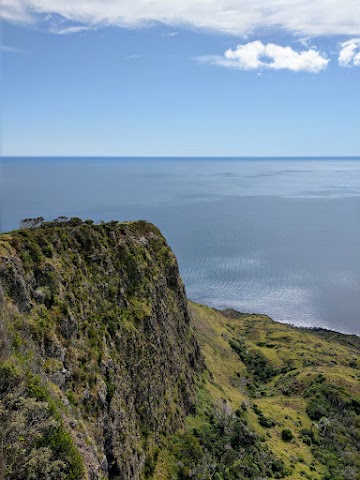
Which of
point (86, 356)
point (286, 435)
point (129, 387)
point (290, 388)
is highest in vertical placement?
point (86, 356)

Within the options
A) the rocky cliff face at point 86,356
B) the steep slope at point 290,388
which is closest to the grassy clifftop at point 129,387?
the rocky cliff face at point 86,356

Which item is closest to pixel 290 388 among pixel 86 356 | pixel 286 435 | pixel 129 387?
pixel 286 435

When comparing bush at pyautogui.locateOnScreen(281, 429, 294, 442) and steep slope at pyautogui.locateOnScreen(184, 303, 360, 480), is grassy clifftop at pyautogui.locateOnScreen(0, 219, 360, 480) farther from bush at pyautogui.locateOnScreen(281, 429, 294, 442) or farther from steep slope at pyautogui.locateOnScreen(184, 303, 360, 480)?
steep slope at pyautogui.locateOnScreen(184, 303, 360, 480)

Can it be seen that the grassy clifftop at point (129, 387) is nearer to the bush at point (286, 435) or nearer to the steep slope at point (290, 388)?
the bush at point (286, 435)

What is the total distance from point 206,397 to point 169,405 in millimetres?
13879

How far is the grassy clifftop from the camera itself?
2505 cm

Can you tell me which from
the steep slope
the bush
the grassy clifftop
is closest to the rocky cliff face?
the grassy clifftop

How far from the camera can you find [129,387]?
1732 inches

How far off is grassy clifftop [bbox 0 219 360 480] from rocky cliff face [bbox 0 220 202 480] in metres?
0.13

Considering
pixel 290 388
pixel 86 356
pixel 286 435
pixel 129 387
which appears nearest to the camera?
pixel 86 356

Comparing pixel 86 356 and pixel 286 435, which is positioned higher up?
pixel 86 356

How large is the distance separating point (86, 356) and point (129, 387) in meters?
9.13

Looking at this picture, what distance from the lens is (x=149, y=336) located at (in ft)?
174

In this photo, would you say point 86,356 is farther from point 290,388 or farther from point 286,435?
point 290,388
